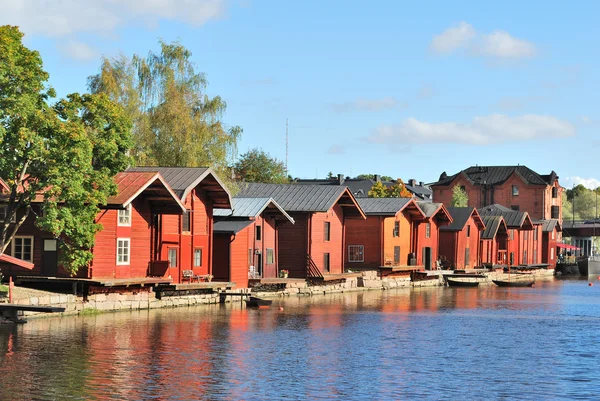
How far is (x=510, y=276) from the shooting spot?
127 metres

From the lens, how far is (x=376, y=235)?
91938 mm

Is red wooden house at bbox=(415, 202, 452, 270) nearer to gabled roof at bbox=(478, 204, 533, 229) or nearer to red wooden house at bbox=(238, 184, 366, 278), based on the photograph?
red wooden house at bbox=(238, 184, 366, 278)

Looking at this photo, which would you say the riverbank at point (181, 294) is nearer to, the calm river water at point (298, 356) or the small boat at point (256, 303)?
the small boat at point (256, 303)

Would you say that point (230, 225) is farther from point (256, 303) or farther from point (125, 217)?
point (125, 217)

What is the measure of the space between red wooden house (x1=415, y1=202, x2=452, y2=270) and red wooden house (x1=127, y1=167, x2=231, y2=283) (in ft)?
130

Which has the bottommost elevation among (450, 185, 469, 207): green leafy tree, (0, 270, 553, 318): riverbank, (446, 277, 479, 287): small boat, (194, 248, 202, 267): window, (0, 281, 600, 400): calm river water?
(0, 281, 600, 400): calm river water

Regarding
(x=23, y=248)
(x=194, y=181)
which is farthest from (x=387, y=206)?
(x=23, y=248)

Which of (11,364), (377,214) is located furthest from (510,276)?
(11,364)

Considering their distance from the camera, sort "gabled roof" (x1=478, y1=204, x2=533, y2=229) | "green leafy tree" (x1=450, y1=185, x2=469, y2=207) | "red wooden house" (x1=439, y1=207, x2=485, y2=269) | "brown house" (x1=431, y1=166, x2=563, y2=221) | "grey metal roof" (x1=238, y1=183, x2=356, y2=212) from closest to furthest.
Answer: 1. "grey metal roof" (x1=238, y1=183, x2=356, y2=212)
2. "red wooden house" (x1=439, y1=207, x2=485, y2=269)
3. "gabled roof" (x1=478, y1=204, x2=533, y2=229)
4. "green leafy tree" (x1=450, y1=185, x2=469, y2=207)
5. "brown house" (x1=431, y1=166, x2=563, y2=221)

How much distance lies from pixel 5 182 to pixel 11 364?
59.6 ft

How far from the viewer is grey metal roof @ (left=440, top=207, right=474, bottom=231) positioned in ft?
365

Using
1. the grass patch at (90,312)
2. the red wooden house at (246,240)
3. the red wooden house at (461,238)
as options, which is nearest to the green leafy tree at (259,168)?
the red wooden house at (461,238)

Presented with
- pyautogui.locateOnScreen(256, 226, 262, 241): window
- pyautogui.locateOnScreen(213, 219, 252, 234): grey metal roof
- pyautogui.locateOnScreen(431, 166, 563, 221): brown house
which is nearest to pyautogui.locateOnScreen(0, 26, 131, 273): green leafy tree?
pyautogui.locateOnScreen(213, 219, 252, 234): grey metal roof

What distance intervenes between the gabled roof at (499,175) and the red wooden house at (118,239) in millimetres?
116400
